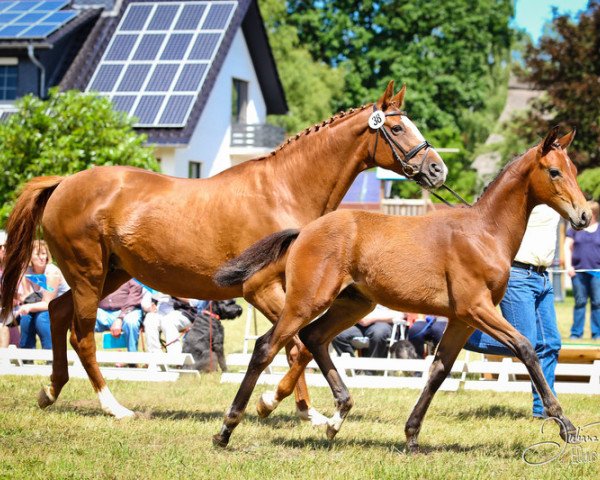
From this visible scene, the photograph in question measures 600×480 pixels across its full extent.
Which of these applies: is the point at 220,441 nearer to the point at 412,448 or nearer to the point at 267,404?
the point at 267,404

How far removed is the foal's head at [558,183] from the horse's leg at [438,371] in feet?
3.53

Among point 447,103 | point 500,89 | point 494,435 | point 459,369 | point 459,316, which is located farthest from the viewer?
point 500,89

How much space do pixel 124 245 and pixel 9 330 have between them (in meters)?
4.78

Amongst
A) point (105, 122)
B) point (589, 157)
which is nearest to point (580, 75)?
point (589, 157)

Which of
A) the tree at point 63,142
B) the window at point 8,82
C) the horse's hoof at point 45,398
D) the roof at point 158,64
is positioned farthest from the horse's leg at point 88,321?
the window at point 8,82

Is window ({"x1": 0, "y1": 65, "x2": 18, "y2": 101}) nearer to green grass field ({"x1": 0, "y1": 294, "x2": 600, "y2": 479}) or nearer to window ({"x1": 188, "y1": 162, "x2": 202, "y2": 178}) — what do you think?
window ({"x1": 188, "y1": 162, "x2": 202, "y2": 178})

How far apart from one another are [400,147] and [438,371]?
1875mm

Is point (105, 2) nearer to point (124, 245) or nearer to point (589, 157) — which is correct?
point (589, 157)

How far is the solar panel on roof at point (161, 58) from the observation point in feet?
87.1

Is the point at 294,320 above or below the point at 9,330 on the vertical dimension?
above

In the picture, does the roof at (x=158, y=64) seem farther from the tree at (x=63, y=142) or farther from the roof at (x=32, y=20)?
the tree at (x=63, y=142)

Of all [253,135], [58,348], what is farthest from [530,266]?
[253,135]

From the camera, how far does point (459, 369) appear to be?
10.4 m

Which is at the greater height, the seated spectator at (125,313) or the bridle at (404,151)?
the bridle at (404,151)
